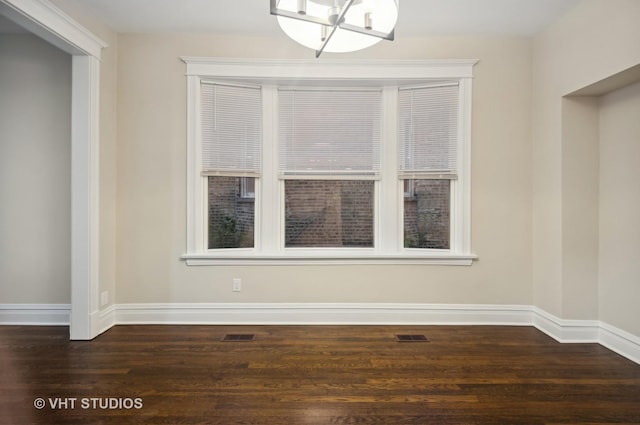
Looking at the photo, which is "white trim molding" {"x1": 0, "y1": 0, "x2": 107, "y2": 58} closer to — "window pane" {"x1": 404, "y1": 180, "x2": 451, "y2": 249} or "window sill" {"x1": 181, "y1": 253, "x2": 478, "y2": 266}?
"window sill" {"x1": 181, "y1": 253, "x2": 478, "y2": 266}

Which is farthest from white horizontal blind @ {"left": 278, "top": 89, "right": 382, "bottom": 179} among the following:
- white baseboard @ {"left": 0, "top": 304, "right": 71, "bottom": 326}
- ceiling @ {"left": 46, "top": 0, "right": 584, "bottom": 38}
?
white baseboard @ {"left": 0, "top": 304, "right": 71, "bottom": 326}

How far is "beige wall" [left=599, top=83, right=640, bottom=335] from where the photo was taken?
258cm

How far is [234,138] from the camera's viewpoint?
10.9 ft

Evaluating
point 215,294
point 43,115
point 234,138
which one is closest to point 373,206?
point 234,138

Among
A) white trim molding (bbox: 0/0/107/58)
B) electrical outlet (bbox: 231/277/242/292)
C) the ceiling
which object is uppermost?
the ceiling

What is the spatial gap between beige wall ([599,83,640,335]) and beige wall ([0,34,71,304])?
15.1ft

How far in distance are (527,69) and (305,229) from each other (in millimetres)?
2547

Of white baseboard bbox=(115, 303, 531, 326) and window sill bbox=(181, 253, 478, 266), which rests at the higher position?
window sill bbox=(181, 253, 478, 266)

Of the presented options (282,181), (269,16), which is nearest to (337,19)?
(269,16)

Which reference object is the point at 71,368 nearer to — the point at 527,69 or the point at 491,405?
the point at 491,405

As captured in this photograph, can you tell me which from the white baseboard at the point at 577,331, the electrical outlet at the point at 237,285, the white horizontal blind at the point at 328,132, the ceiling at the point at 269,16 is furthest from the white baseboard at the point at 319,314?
the ceiling at the point at 269,16

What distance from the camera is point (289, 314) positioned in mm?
3291

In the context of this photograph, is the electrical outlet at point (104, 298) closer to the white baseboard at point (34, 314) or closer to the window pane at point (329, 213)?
the white baseboard at point (34, 314)

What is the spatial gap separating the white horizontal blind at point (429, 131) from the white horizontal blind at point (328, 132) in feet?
0.84
